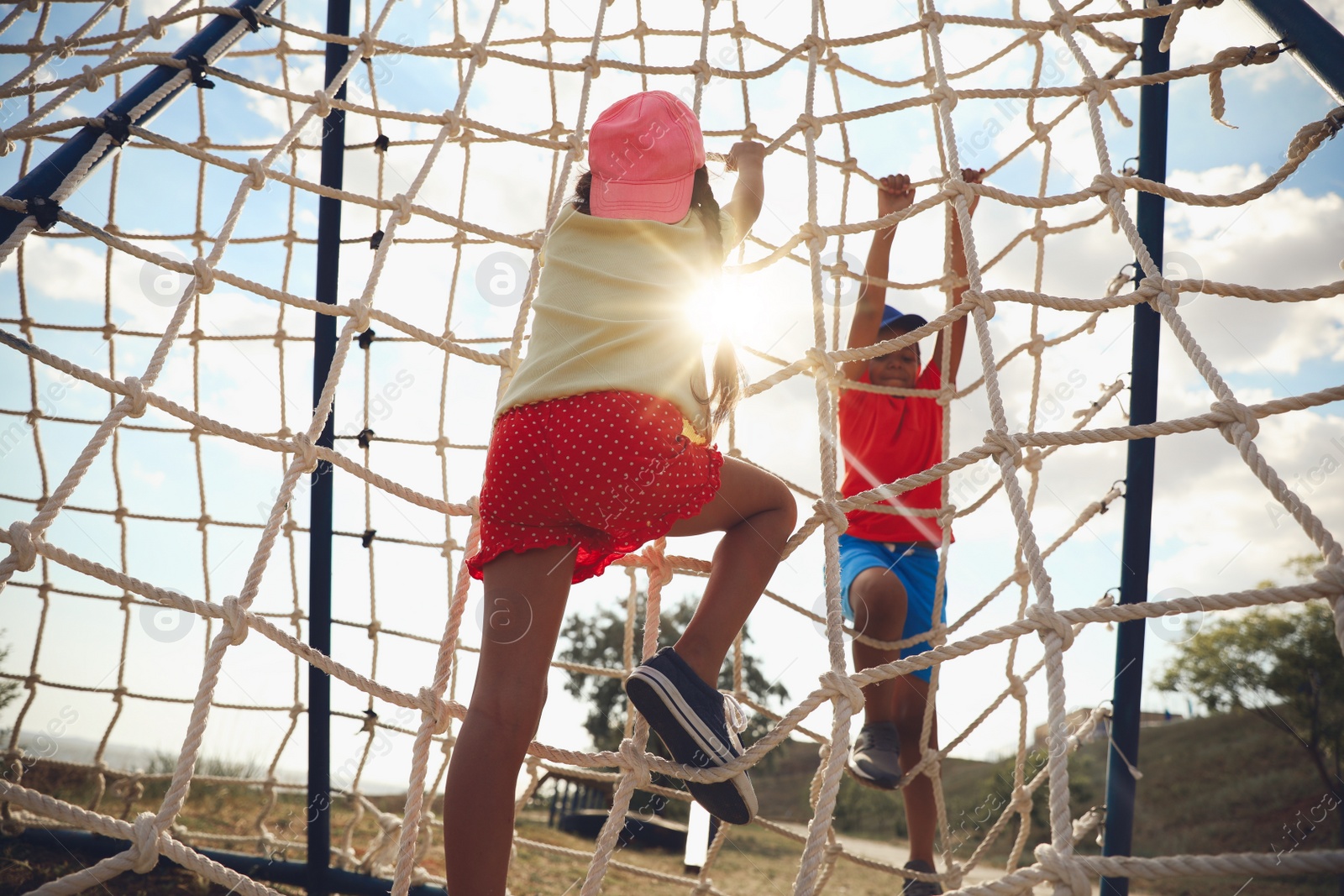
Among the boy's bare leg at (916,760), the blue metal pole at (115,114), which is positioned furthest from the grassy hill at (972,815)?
the blue metal pole at (115,114)

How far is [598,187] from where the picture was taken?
1075mm

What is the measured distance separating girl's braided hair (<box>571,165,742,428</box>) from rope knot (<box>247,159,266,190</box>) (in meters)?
0.78

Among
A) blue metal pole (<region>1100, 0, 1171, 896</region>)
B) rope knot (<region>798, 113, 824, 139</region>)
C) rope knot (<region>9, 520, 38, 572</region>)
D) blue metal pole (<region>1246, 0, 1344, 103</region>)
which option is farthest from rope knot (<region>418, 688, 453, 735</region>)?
blue metal pole (<region>1246, 0, 1344, 103</region>)

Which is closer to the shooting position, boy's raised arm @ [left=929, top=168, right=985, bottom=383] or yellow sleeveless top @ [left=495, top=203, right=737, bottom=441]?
yellow sleeveless top @ [left=495, top=203, right=737, bottom=441]

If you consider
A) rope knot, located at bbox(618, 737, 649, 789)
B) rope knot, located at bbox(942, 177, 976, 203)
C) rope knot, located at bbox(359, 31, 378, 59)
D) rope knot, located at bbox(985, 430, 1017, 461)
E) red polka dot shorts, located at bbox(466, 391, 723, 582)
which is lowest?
rope knot, located at bbox(618, 737, 649, 789)

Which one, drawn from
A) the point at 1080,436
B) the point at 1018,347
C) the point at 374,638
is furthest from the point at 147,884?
the point at 1018,347

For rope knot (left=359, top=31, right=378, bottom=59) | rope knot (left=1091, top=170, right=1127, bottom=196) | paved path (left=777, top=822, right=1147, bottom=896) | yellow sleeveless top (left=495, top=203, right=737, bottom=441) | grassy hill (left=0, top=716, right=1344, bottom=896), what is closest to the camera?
yellow sleeveless top (left=495, top=203, right=737, bottom=441)

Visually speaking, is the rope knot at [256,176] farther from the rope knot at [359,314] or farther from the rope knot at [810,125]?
the rope knot at [810,125]

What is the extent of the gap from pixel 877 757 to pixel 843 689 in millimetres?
753

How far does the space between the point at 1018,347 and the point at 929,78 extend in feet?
2.41

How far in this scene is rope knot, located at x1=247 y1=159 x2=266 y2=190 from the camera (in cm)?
157

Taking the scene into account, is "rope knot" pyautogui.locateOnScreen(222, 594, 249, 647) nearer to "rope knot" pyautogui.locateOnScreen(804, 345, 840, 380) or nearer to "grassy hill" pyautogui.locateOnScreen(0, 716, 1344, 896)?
"rope knot" pyautogui.locateOnScreen(804, 345, 840, 380)

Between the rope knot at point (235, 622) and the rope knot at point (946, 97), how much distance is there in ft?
4.91

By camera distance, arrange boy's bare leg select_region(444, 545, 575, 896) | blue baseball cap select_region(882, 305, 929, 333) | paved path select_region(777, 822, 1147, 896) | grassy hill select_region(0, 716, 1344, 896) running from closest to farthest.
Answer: boy's bare leg select_region(444, 545, 575, 896), blue baseball cap select_region(882, 305, 929, 333), grassy hill select_region(0, 716, 1344, 896), paved path select_region(777, 822, 1147, 896)
